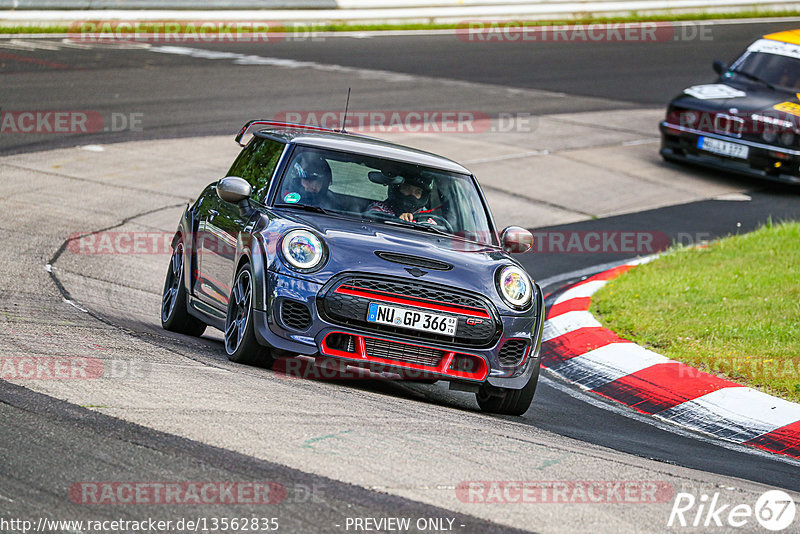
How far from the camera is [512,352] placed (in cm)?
675

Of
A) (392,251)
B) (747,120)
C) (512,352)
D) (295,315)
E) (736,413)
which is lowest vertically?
(736,413)

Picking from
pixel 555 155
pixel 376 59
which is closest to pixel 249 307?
pixel 555 155

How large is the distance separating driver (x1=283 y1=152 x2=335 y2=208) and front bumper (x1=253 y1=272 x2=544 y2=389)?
2.94 ft

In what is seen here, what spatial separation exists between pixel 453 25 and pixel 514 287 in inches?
920

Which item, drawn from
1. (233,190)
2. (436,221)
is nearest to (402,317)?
(436,221)

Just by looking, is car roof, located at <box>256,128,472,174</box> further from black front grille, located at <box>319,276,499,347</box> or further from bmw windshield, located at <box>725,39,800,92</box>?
bmw windshield, located at <box>725,39,800,92</box>

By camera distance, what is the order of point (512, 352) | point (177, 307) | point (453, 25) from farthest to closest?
point (453, 25), point (177, 307), point (512, 352)

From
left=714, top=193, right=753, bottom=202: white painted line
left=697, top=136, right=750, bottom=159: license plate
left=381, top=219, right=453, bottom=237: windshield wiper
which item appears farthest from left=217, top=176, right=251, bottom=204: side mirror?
left=697, top=136, right=750, bottom=159: license plate

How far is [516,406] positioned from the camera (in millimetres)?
6883

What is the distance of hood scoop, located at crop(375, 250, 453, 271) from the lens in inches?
259

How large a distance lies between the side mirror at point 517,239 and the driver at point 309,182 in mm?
1122

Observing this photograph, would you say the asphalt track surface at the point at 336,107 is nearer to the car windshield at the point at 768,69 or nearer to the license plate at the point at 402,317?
the license plate at the point at 402,317

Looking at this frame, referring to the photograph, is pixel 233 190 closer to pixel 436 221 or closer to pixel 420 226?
A: pixel 420 226

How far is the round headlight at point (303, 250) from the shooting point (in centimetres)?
652
